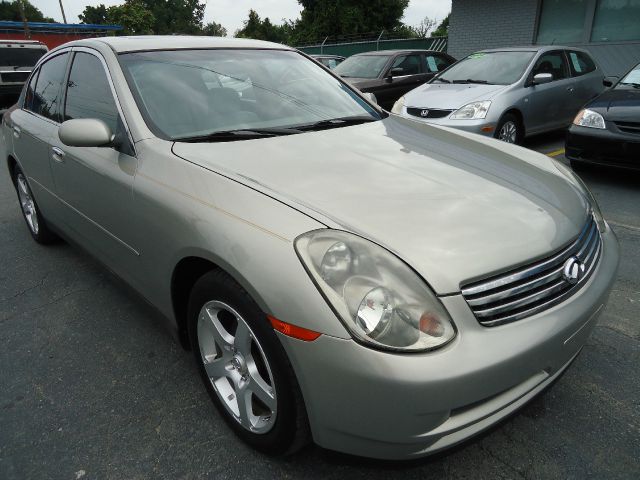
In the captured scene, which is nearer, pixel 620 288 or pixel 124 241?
pixel 124 241

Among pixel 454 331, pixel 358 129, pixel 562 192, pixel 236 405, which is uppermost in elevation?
pixel 358 129

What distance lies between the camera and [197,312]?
6.38 ft

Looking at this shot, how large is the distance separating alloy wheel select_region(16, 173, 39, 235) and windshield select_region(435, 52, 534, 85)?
578 centimetres

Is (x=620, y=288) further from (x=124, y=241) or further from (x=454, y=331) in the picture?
(x=124, y=241)

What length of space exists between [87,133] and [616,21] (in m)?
13.2

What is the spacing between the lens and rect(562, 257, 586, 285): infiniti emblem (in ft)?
5.54

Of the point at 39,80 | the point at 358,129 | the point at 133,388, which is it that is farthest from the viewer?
the point at 39,80

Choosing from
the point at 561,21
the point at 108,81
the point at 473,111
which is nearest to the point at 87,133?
the point at 108,81

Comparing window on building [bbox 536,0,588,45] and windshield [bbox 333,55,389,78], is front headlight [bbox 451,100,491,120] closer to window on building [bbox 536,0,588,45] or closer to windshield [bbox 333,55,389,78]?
windshield [bbox 333,55,389,78]

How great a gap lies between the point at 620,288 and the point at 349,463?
2378 mm

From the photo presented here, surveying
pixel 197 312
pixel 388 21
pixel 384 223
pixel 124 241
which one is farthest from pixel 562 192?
pixel 388 21

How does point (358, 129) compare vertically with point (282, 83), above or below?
below

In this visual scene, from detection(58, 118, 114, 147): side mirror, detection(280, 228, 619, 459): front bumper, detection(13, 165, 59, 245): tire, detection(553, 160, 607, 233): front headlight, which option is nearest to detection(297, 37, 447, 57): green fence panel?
detection(13, 165, 59, 245): tire

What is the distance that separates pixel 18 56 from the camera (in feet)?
40.0
